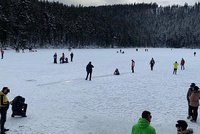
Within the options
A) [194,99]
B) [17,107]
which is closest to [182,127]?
[194,99]

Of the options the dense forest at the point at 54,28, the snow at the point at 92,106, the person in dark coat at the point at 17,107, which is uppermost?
the dense forest at the point at 54,28

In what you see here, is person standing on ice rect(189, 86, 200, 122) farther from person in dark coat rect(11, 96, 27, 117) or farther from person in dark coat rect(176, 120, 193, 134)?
person in dark coat rect(11, 96, 27, 117)

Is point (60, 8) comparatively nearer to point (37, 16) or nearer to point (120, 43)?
point (37, 16)

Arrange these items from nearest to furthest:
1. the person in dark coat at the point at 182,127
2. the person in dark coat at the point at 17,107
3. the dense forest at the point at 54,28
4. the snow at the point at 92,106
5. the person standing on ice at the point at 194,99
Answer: the person in dark coat at the point at 182,127 < the snow at the point at 92,106 < the person standing on ice at the point at 194,99 < the person in dark coat at the point at 17,107 < the dense forest at the point at 54,28

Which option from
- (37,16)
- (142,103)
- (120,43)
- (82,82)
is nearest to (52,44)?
(37,16)

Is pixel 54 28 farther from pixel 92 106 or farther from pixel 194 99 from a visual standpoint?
pixel 194 99

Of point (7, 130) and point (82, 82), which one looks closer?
point (7, 130)

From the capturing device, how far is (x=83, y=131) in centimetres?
1167

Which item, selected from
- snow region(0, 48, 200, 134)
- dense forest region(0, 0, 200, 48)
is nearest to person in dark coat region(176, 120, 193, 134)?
snow region(0, 48, 200, 134)

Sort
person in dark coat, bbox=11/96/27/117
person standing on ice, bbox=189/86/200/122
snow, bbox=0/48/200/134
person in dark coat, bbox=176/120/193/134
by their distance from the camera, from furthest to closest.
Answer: person in dark coat, bbox=11/96/27/117
person standing on ice, bbox=189/86/200/122
snow, bbox=0/48/200/134
person in dark coat, bbox=176/120/193/134

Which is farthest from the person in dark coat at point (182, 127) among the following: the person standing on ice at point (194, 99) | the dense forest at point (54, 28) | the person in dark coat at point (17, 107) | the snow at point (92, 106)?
the dense forest at point (54, 28)

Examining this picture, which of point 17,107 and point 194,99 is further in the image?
point 17,107

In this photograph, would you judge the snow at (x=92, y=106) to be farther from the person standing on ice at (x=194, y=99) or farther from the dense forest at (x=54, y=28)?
the dense forest at (x=54, y=28)

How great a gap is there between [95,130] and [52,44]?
382 feet
